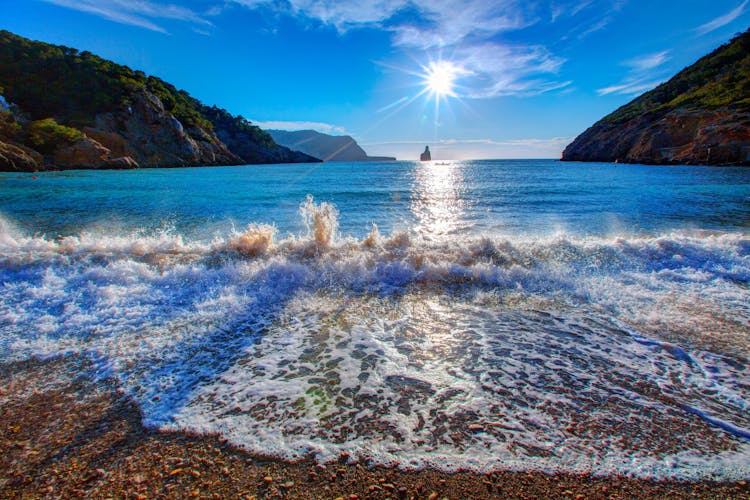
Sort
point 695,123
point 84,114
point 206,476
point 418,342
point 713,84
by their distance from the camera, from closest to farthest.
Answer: point 206,476
point 418,342
point 695,123
point 84,114
point 713,84

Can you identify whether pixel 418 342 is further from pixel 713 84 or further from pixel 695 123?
pixel 713 84

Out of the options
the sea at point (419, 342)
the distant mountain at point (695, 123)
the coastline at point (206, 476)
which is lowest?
the coastline at point (206, 476)

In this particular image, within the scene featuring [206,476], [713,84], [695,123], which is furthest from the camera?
[713,84]

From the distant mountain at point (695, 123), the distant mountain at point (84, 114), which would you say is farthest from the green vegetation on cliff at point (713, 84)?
the distant mountain at point (84, 114)

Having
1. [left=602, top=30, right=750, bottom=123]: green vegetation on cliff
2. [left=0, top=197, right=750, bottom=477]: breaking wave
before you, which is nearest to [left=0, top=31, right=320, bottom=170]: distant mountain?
[left=0, top=197, right=750, bottom=477]: breaking wave

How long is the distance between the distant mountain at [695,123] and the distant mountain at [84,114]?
104 meters

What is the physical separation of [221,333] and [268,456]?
8.84 feet

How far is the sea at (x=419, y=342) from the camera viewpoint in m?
3.04

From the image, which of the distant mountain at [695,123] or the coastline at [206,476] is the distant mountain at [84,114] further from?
the distant mountain at [695,123]

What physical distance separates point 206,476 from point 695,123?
90.5m

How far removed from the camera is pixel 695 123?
62438 millimetres

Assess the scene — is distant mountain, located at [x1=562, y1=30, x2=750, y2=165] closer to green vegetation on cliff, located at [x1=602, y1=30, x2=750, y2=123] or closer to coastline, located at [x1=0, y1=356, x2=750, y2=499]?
green vegetation on cliff, located at [x1=602, y1=30, x2=750, y2=123]

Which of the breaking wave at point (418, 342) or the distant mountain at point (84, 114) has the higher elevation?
the distant mountain at point (84, 114)

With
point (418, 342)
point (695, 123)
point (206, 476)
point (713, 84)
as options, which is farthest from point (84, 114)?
point (713, 84)
